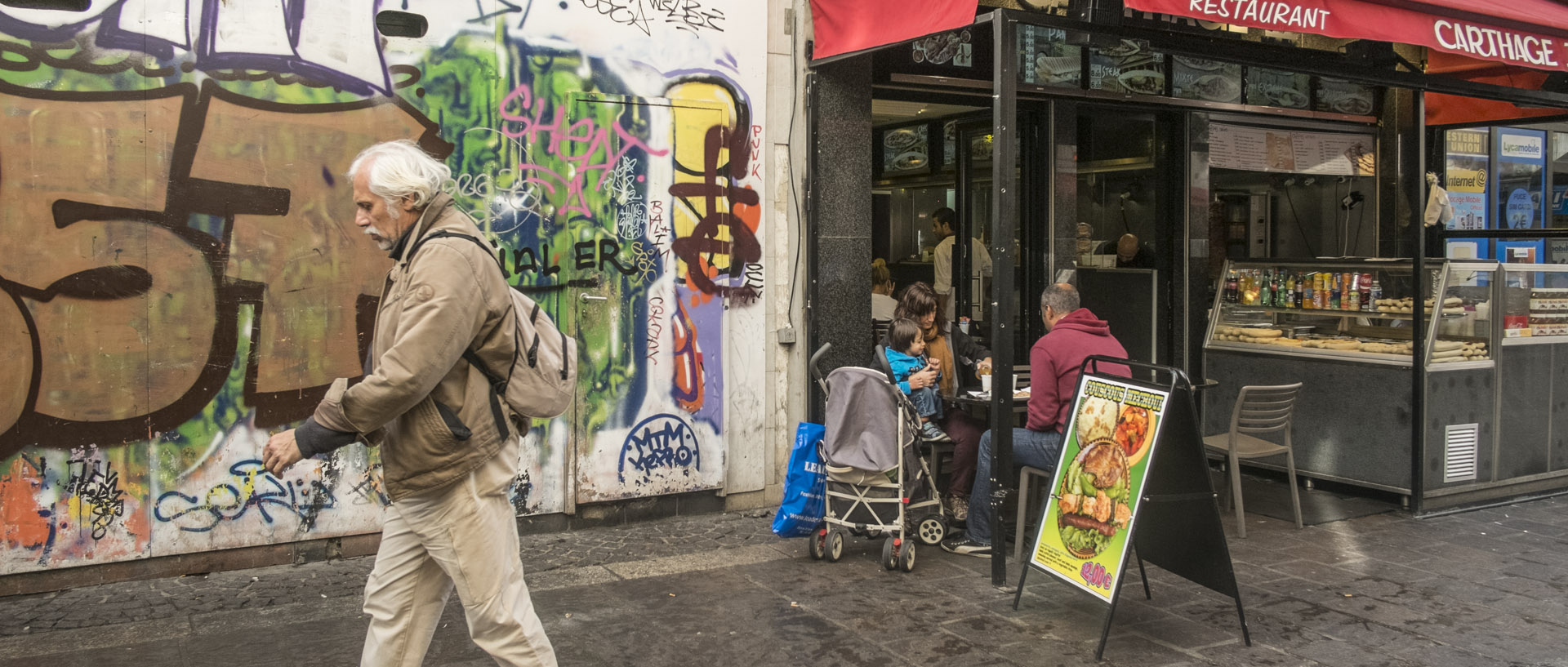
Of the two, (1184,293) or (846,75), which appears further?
(1184,293)

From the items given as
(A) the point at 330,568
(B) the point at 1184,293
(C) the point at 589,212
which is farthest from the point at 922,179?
(A) the point at 330,568

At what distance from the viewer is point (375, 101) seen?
6141 mm

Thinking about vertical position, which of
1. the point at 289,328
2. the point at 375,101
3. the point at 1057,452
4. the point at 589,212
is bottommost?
the point at 1057,452

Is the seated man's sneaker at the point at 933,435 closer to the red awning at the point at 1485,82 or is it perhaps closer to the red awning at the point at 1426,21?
the red awning at the point at 1426,21

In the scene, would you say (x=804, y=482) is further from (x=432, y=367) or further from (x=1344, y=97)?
(x=1344, y=97)

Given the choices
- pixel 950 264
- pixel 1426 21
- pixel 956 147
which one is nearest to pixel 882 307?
pixel 950 264

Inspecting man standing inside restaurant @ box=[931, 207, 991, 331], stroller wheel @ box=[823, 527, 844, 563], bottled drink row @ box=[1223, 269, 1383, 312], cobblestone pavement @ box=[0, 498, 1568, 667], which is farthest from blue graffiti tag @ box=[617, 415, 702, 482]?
bottled drink row @ box=[1223, 269, 1383, 312]

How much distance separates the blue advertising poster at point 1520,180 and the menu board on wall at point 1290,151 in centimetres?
312

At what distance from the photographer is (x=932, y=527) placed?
21.4 feet

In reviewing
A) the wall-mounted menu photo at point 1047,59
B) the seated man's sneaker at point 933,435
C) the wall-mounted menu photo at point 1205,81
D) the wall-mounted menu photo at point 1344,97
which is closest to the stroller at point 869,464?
the seated man's sneaker at point 933,435

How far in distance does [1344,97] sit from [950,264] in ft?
12.0

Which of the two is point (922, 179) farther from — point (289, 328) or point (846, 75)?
point (289, 328)

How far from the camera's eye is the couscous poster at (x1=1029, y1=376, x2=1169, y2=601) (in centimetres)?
480

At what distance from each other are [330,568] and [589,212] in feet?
7.70
